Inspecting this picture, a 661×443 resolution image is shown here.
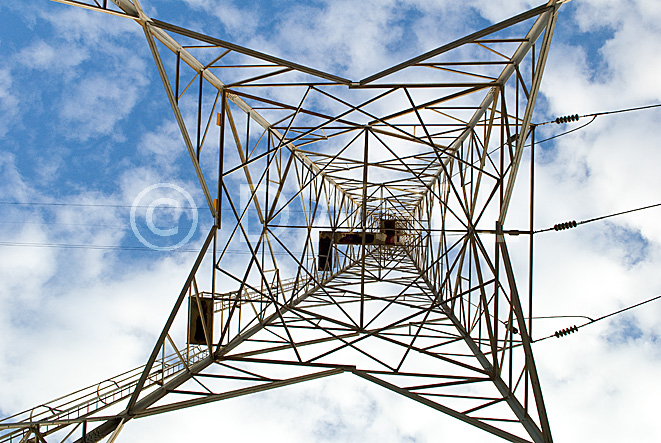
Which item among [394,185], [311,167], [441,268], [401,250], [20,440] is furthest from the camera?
[401,250]

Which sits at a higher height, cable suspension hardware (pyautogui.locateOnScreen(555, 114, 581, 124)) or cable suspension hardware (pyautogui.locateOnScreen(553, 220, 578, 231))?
cable suspension hardware (pyautogui.locateOnScreen(555, 114, 581, 124))

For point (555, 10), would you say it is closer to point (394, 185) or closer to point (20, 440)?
point (20, 440)

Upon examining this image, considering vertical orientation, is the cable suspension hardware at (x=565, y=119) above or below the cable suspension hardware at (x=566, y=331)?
above

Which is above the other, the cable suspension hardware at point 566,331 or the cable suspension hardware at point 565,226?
the cable suspension hardware at point 565,226

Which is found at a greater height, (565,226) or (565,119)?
(565,119)

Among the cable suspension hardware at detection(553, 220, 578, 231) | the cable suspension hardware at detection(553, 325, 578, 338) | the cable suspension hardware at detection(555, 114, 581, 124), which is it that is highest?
the cable suspension hardware at detection(555, 114, 581, 124)

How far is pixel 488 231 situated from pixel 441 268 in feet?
20.8

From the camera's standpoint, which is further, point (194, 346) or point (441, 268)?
point (441, 268)

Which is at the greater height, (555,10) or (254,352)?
(555,10)

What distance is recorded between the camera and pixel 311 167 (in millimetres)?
16766

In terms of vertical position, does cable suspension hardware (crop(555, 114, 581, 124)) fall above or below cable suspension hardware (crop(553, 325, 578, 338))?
above

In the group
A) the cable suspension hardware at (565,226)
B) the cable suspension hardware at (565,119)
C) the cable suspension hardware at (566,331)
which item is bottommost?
the cable suspension hardware at (566,331)

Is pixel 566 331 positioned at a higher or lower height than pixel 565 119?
lower

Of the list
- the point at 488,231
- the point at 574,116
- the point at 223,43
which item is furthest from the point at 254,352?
the point at 574,116
